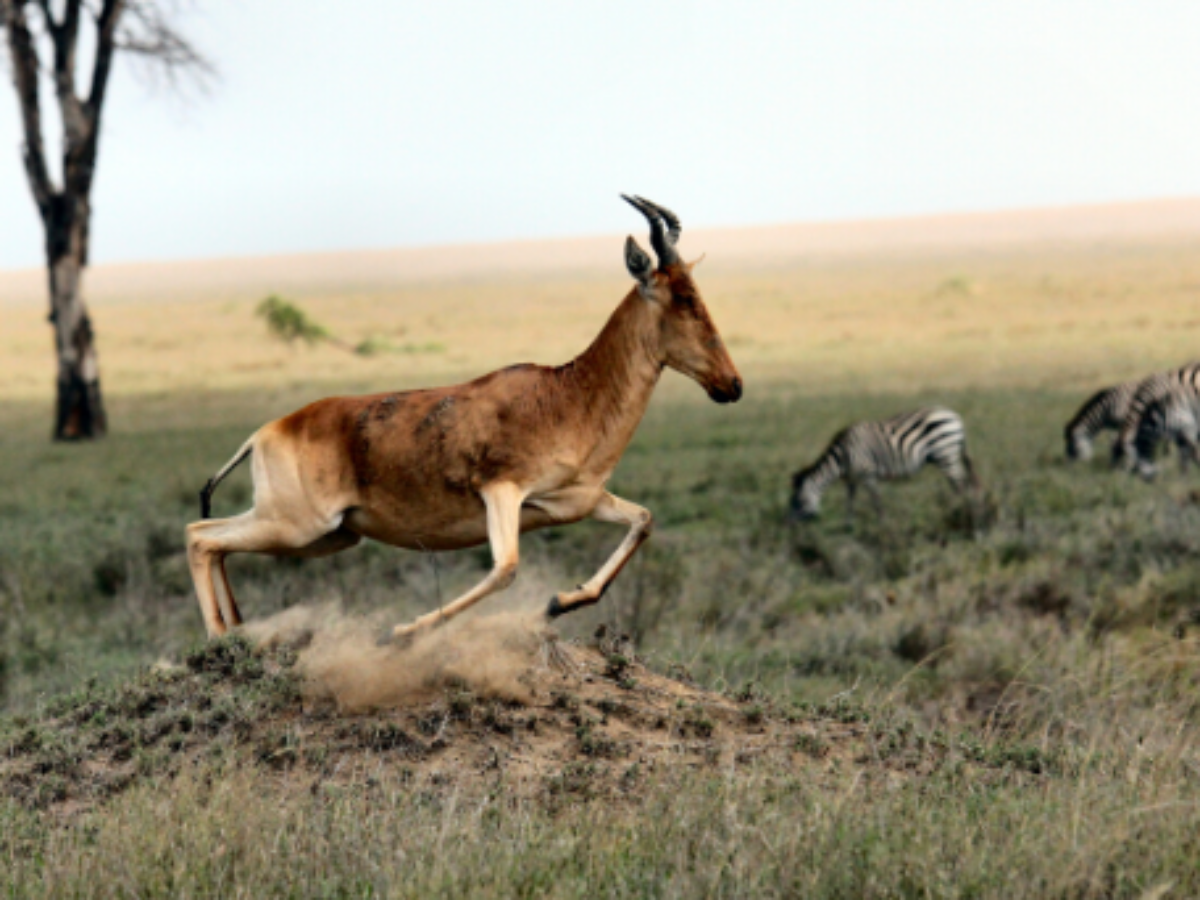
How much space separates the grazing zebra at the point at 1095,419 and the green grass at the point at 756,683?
22.8 inches

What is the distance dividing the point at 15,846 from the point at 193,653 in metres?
1.75

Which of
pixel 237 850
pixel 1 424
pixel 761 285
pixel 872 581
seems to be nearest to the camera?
pixel 237 850

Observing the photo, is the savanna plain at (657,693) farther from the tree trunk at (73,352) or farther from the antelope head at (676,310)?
the antelope head at (676,310)

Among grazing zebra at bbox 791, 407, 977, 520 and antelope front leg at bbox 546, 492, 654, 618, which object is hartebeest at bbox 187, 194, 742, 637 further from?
grazing zebra at bbox 791, 407, 977, 520

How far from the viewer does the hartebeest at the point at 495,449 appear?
6605 mm

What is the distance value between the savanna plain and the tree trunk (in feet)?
3.11

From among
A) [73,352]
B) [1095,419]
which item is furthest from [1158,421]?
[73,352]

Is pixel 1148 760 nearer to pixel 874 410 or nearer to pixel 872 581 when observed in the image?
pixel 872 581

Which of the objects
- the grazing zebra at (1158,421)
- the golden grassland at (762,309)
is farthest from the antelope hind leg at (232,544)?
the golden grassland at (762,309)

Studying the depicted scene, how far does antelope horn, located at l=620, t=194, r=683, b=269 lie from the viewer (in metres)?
6.52

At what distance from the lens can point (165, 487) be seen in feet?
79.3

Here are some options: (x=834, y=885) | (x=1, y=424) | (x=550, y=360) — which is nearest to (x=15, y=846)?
(x=834, y=885)

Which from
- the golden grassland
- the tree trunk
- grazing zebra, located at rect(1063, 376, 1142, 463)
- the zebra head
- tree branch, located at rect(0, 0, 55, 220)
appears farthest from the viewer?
the golden grassland

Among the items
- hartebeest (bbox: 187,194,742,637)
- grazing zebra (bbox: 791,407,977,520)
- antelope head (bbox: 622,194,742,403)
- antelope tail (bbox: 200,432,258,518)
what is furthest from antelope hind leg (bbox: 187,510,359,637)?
grazing zebra (bbox: 791,407,977,520)
